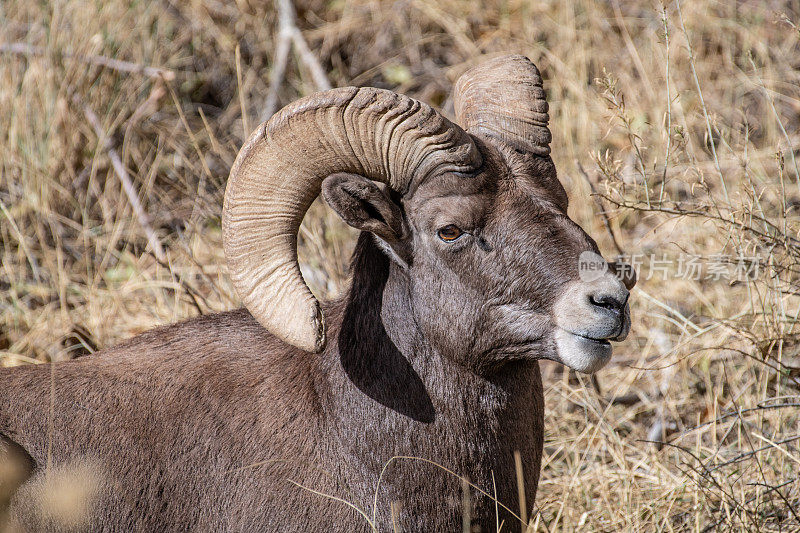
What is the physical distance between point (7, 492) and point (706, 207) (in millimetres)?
3650

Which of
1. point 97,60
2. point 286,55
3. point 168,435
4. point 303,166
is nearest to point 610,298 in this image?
point 303,166

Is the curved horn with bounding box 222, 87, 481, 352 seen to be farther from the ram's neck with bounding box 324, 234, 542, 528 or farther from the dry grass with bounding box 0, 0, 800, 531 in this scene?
the dry grass with bounding box 0, 0, 800, 531

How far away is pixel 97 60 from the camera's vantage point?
8.04m

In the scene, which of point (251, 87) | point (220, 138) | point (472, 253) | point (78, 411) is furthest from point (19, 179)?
point (472, 253)

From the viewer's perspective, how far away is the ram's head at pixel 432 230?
3.43 meters

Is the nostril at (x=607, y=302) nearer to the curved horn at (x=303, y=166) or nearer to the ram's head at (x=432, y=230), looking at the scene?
the ram's head at (x=432, y=230)

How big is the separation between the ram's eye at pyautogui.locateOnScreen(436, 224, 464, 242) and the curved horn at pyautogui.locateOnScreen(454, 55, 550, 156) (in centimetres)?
53

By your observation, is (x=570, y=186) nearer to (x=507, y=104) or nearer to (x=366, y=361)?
(x=507, y=104)

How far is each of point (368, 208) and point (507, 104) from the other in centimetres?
85

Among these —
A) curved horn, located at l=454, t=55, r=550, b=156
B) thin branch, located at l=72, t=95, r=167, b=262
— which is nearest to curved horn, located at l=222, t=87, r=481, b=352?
curved horn, located at l=454, t=55, r=550, b=156

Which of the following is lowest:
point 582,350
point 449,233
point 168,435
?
point 168,435

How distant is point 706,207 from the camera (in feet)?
14.9

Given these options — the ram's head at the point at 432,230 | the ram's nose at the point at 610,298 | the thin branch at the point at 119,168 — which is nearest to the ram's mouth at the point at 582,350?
the ram's head at the point at 432,230

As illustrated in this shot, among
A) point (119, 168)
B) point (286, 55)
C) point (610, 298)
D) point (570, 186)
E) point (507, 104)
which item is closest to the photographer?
point (610, 298)
